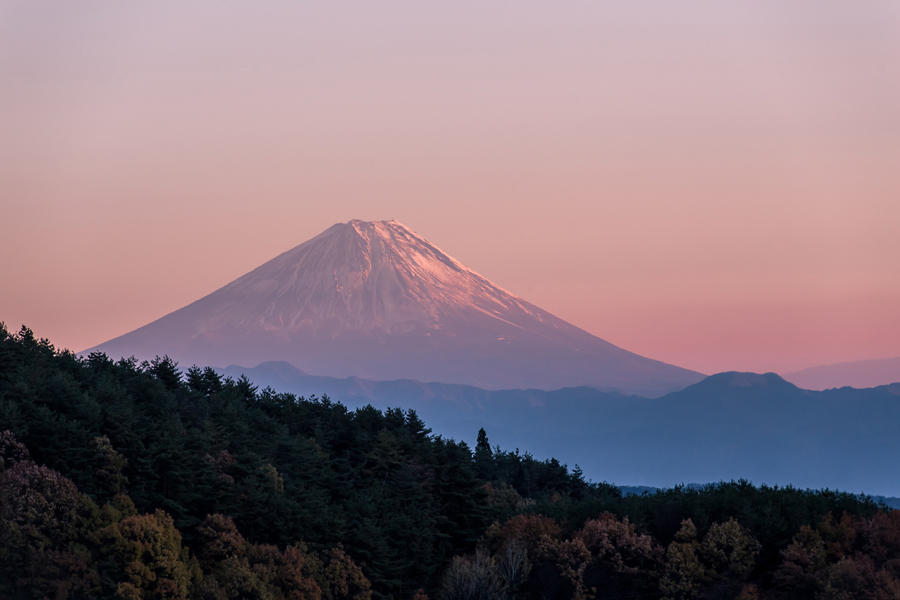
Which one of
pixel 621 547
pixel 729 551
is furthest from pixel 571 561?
pixel 729 551

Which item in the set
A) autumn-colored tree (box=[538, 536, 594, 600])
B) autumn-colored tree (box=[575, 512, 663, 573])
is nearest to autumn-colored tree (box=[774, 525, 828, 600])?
autumn-colored tree (box=[575, 512, 663, 573])

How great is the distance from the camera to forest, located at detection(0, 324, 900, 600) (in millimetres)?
60094

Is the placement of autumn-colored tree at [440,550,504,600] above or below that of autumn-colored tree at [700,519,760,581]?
below

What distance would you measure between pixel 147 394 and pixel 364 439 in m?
17.4

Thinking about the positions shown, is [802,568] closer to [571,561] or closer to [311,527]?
[571,561]

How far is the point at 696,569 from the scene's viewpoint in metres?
67.9

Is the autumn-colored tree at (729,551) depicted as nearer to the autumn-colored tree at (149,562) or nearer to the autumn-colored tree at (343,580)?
the autumn-colored tree at (343,580)

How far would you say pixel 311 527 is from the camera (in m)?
71.7

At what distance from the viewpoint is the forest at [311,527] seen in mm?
60094

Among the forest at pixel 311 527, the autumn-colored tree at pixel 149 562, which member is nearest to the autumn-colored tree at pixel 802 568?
the forest at pixel 311 527

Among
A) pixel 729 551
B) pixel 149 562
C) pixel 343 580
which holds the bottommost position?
pixel 343 580

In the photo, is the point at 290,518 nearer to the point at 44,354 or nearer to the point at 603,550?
the point at 603,550

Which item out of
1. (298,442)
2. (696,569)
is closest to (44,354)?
(298,442)

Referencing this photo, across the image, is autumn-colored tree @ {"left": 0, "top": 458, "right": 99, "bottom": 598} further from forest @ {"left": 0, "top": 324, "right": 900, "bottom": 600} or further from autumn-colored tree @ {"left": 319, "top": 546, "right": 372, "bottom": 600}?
autumn-colored tree @ {"left": 319, "top": 546, "right": 372, "bottom": 600}
